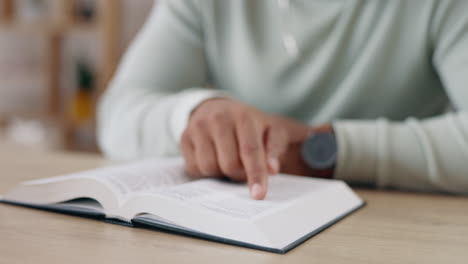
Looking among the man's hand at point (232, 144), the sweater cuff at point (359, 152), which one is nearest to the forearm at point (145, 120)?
the man's hand at point (232, 144)

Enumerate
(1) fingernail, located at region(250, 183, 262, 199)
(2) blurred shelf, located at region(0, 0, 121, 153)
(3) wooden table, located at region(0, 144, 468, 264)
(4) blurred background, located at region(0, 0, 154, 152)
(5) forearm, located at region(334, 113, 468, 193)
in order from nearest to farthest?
(3) wooden table, located at region(0, 144, 468, 264), (1) fingernail, located at region(250, 183, 262, 199), (5) forearm, located at region(334, 113, 468, 193), (2) blurred shelf, located at region(0, 0, 121, 153), (4) blurred background, located at region(0, 0, 154, 152)

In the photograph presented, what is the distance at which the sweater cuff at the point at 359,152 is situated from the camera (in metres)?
0.79

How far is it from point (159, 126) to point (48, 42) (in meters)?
2.28

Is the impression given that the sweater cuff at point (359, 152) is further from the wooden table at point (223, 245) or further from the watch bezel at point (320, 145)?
the wooden table at point (223, 245)

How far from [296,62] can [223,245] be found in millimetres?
697

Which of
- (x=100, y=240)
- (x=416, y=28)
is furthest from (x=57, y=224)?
(x=416, y=28)

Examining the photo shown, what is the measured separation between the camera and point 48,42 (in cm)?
291

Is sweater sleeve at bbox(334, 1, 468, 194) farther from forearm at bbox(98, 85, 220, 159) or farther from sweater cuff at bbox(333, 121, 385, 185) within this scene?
forearm at bbox(98, 85, 220, 159)

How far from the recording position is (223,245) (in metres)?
0.46

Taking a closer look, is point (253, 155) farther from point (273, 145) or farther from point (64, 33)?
point (64, 33)

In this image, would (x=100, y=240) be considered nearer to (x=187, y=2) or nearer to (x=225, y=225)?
(x=225, y=225)

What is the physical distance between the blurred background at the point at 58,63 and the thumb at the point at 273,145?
200 centimetres

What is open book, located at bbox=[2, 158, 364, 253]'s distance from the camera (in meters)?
0.47

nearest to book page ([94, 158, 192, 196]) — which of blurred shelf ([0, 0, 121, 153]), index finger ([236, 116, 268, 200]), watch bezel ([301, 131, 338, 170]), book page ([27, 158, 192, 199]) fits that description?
book page ([27, 158, 192, 199])
